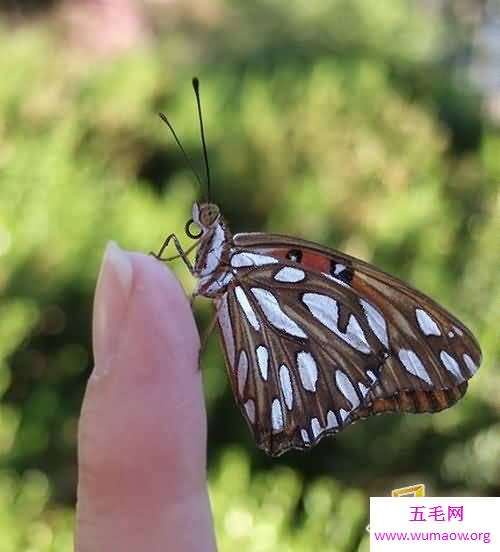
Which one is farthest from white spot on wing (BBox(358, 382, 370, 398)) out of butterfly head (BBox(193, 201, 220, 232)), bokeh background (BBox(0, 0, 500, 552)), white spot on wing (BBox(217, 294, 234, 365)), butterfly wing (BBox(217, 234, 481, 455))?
bokeh background (BBox(0, 0, 500, 552))

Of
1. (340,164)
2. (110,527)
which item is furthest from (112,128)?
(110,527)

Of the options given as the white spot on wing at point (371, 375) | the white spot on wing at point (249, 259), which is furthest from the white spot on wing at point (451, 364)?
the white spot on wing at point (249, 259)

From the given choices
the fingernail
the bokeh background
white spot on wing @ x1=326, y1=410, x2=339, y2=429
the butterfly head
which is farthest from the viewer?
the bokeh background

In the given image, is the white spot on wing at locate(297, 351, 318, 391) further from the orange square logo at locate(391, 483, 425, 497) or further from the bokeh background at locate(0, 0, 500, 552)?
the bokeh background at locate(0, 0, 500, 552)

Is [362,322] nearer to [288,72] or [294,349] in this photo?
[294,349]

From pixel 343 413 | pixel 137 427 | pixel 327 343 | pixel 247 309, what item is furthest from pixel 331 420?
pixel 137 427

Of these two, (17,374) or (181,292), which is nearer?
(181,292)

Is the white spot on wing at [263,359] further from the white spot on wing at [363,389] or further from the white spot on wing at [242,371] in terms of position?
the white spot on wing at [363,389]

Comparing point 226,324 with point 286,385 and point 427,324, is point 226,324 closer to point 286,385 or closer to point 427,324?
point 286,385
